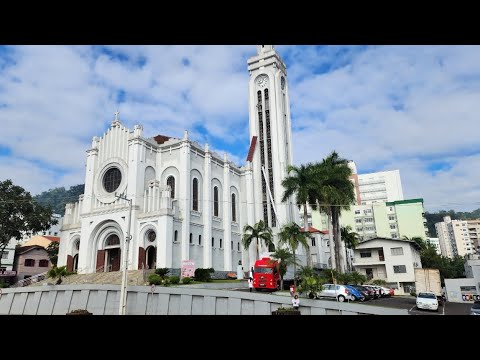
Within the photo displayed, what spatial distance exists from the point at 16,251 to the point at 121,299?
139 ft

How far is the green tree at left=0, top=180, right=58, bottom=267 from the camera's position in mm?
45844

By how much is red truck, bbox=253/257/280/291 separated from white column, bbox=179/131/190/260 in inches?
493

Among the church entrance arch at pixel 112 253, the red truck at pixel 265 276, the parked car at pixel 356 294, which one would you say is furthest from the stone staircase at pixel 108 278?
the parked car at pixel 356 294

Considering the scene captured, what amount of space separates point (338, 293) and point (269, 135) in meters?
36.0

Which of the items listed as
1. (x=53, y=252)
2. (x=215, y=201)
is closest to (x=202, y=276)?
(x=215, y=201)

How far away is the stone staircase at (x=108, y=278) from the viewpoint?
34.4 meters

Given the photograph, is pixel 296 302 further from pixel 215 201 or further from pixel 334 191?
pixel 215 201

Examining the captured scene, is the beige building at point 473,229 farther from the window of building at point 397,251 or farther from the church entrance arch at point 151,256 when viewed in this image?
the church entrance arch at point 151,256

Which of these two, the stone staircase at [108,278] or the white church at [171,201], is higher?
the white church at [171,201]

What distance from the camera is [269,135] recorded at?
192ft

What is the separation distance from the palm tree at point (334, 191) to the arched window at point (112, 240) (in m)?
23.1
